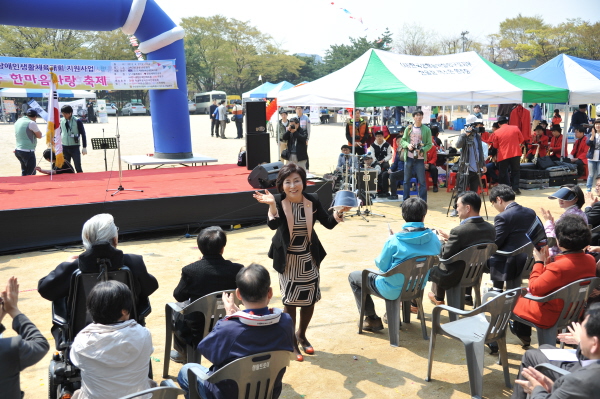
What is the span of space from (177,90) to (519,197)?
8154 mm

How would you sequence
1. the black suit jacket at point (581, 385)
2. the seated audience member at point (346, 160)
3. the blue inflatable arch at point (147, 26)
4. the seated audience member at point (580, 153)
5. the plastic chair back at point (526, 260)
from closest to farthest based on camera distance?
1. the black suit jacket at point (581, 385)
2. the plastic chair back at point (526, 260)
3. the seated audience member at point (346, 160)
4. the blue inflatable arch at point (147, 26)
5. the seated audience member at point (580, 153)

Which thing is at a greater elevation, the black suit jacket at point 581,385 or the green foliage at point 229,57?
the green foliage at point 229,57

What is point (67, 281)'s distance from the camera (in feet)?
9.80

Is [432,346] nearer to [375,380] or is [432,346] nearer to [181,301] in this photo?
[375,380]

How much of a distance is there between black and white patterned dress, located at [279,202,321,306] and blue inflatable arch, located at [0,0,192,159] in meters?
9.09

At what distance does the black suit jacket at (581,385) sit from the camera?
6.68ft

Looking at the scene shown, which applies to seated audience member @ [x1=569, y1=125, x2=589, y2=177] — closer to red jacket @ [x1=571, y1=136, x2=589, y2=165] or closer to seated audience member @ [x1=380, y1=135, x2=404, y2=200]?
red jacket @ [x1=571, y1=136, x2=589, y2=165]

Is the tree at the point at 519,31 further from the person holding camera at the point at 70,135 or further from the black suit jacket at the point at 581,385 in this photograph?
the black suit jacket at the point at 581,385

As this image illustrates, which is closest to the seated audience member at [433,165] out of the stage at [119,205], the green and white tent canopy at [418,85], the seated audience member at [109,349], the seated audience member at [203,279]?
the green and white tent canopy at [418,85]

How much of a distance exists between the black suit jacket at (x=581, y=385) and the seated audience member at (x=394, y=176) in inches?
344

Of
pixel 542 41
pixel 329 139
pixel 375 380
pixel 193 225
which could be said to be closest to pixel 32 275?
pixel 193 225

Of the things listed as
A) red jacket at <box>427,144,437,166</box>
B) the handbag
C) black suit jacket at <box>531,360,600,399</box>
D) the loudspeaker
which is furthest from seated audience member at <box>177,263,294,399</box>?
the handbag

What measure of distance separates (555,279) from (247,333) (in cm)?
213

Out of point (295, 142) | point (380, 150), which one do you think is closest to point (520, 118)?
point (380, 150)
